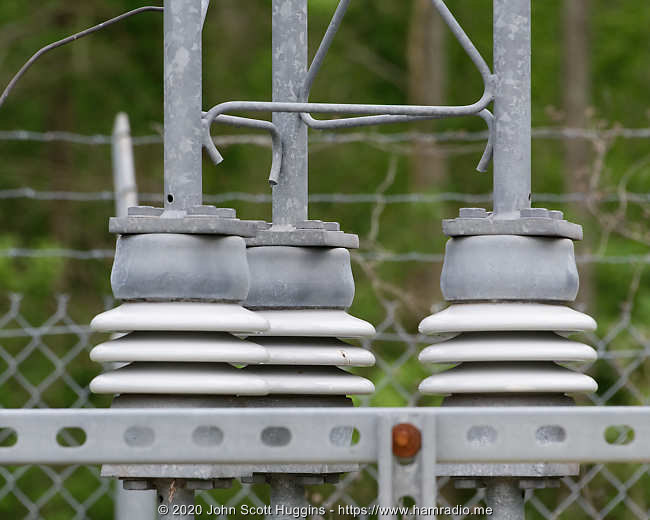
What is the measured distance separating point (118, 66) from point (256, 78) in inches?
46.3

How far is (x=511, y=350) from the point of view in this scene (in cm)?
190

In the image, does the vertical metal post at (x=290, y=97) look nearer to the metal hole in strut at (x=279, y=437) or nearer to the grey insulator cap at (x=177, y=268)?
the grey insulator cap at (x=177, y=268)

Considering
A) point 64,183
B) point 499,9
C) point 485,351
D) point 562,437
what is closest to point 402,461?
point 562,437

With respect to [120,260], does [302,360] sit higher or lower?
lower

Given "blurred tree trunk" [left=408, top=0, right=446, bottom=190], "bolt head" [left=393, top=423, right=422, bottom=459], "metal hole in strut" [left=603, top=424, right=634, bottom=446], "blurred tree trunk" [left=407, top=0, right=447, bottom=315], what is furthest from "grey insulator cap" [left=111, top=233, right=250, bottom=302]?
"blurred tree trunk" [left=408, top=0, right=446, bottom=190]

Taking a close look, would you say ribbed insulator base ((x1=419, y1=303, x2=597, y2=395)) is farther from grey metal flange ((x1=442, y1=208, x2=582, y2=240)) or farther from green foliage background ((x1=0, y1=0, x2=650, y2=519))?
green foliage background ((x1=0, y1=0, x2=650, y2=519))

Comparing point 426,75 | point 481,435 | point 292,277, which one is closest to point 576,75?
point 426,75

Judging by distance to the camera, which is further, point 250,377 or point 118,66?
point 118,66

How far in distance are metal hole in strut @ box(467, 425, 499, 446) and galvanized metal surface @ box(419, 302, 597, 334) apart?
323 mm

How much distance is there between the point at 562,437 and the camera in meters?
1.59

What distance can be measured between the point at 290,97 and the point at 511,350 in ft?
2.26

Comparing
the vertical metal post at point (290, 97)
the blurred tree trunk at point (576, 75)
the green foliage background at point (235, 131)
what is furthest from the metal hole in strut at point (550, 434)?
the blurred tree trunk at point (576, 75)

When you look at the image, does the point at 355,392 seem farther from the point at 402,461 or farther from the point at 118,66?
the point at 118,66

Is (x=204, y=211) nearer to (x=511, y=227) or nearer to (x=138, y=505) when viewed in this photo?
(x=511, y=227)
